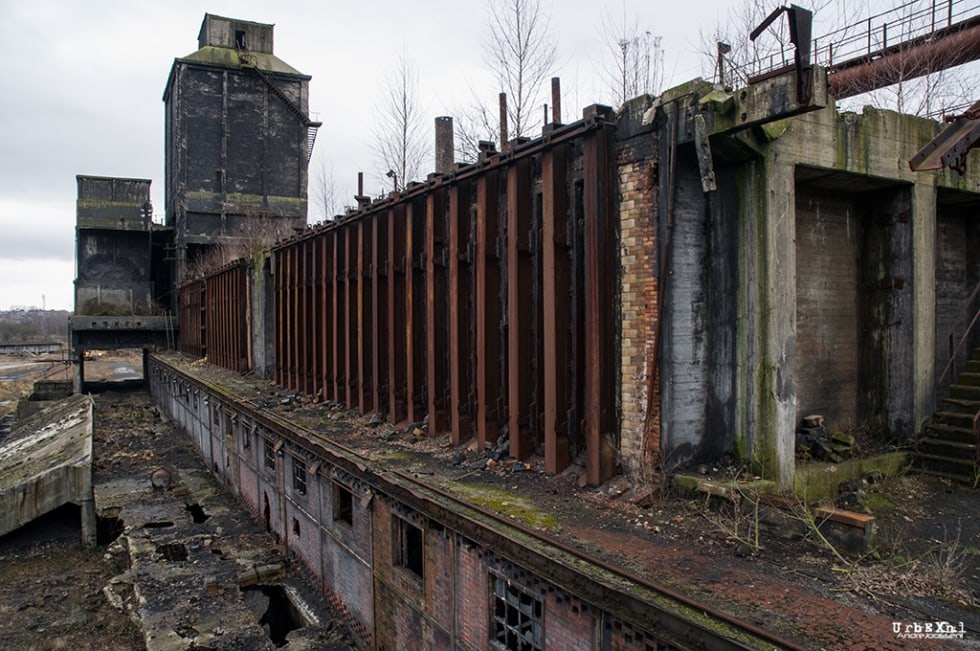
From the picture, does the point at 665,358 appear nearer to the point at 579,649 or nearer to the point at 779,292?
the point at 779,292

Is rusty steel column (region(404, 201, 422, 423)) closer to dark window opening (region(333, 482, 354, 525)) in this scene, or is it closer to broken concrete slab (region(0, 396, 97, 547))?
dark window opening (region(333, 482, 354, 525))

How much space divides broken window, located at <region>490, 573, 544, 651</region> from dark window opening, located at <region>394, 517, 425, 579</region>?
5.90 feet

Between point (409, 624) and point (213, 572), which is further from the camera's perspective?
point (213, 572)

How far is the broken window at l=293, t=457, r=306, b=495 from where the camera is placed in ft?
35.0

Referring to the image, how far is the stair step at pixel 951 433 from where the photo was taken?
7.61 meters

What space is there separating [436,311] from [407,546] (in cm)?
340

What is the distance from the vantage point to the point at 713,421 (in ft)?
21.7

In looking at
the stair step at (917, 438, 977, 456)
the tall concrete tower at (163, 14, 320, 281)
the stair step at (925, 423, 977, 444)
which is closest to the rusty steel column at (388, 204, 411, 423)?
the stair step at (917, 438, 977, 456)

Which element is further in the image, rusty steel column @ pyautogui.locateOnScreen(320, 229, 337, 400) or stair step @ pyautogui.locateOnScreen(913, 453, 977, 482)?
rusty steel column @ pyautogui.locateOnScreen(320, 229, 337, 400)

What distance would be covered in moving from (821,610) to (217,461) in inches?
625

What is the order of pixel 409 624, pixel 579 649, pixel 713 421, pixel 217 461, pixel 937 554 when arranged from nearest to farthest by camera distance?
1. pixel 579 649
2. pixel 937 554
3. pixel 713 421
4. pixel 409 624
5. pixel 217 461

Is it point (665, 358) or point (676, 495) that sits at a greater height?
point (665, 358)

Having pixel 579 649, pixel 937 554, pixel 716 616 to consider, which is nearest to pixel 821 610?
pixel 716 616

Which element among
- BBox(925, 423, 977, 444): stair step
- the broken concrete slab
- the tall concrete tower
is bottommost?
the broken concrete slab
